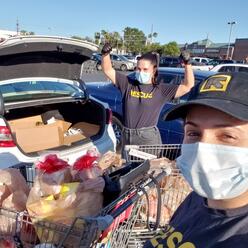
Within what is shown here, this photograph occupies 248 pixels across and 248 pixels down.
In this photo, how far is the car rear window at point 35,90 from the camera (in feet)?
13.8

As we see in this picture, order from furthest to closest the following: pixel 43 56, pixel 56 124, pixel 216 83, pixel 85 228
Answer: pixel 56 124 < pixel 43 56 < pixel 85 228 < pixel 216 83

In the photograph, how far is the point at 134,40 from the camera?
8462 centimetres

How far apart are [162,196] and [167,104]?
316cm

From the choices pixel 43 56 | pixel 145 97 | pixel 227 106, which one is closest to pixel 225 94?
pixel 227 106

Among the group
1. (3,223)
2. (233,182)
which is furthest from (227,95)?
(3,223)

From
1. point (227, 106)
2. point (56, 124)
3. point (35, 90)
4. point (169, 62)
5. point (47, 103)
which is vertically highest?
point (227, 106)

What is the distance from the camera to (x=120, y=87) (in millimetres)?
4137

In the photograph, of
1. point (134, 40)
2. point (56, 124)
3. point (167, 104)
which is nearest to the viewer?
point (56, 124)

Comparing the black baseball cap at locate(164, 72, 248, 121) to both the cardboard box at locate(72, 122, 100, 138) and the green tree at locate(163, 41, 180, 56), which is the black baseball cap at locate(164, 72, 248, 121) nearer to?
the cardboard box at locate(72, 122, 100, 138)

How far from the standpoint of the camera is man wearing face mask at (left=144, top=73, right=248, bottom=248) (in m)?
1.31

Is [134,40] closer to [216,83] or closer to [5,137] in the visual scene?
[5,137]

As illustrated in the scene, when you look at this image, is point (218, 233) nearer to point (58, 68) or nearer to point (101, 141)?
point (101, 141)

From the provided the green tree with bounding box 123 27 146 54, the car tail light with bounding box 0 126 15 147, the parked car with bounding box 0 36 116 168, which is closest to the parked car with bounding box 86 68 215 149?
the parked car with bounding box 0 36 116 168

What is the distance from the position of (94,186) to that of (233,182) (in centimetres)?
82
